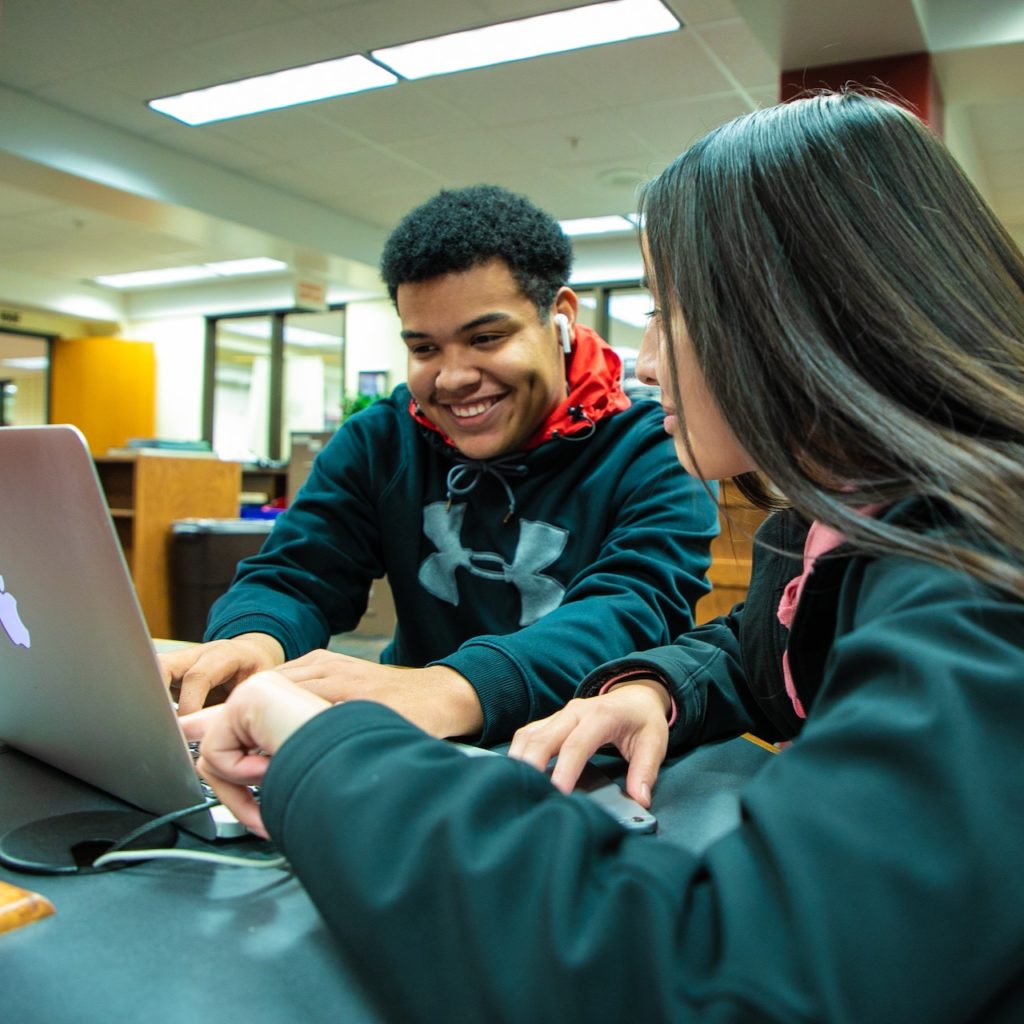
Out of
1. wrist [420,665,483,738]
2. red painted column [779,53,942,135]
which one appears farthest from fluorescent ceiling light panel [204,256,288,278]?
wrist [420,665,483,738]

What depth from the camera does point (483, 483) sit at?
142 cm

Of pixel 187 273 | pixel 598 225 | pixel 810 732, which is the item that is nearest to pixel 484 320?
Answer: pixel 810 732

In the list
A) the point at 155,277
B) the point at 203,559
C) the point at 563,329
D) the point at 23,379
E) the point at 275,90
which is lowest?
the point at 203,559

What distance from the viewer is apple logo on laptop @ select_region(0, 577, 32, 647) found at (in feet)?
2.21

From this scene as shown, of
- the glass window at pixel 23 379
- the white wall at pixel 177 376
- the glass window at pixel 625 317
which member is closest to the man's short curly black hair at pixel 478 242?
the glass window at pixel 625 317

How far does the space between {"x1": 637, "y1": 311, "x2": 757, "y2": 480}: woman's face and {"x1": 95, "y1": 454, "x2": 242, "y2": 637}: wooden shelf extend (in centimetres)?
403

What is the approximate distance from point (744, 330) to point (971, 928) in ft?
1.12

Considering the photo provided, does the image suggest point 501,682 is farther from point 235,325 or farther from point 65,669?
point 235,325

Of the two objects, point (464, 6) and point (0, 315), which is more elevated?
point (464, 6)

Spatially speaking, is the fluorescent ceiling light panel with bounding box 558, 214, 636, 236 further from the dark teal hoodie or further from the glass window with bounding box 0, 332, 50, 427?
the glass window with bounding box 0, 332, 50, 427

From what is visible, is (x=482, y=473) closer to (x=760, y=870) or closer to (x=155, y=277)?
(x=760, y=870)

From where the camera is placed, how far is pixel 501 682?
2.92 feet

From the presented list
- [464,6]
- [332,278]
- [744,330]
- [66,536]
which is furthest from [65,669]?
[332,278]

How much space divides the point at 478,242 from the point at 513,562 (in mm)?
442
